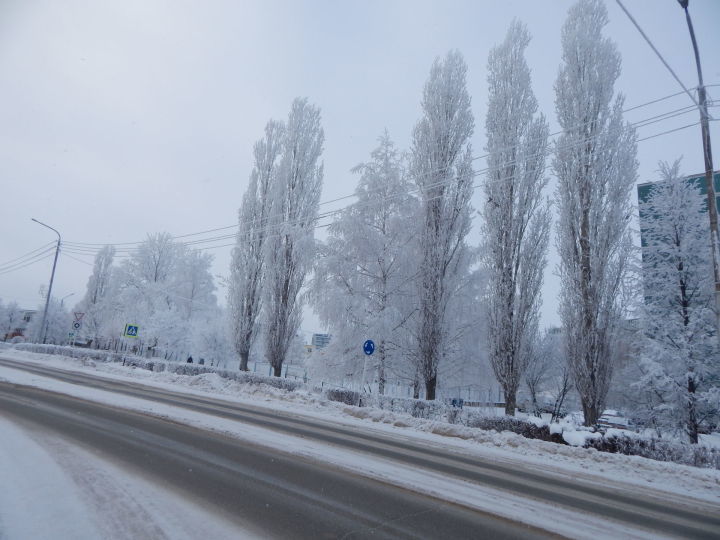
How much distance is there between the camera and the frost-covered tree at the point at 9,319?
82625 mm

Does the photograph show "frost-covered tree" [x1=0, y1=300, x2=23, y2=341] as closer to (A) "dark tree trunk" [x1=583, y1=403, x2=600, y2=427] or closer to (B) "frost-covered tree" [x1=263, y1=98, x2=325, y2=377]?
(B) "frost-covered tree" [x1=263, y1=98, x2=325, y2=377]

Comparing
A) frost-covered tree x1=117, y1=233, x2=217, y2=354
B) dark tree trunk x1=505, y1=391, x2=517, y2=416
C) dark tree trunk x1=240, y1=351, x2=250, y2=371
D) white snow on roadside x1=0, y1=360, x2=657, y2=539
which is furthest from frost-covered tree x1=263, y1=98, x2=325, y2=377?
frost-covered tree x1=117, y1=233, x2=217, y2=354

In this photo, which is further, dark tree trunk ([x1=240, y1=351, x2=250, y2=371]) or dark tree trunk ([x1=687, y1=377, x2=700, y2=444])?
dark tree trunk ([x1=240, y1=351, x2=250, y2=371])

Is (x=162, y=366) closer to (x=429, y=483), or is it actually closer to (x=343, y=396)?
(x=343, y=396)

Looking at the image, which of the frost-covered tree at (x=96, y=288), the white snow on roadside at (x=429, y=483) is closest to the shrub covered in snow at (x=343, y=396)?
the white snow on roadside at (x=429, y=483)

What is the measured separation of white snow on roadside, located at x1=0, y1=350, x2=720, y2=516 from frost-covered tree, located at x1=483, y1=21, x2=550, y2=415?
5.82 metres

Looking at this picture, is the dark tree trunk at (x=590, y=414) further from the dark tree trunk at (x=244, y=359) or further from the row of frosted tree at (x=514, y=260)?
the dark tree trunk at (x=244, y=359)

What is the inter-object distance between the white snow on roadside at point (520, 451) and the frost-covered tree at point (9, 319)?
290 feet

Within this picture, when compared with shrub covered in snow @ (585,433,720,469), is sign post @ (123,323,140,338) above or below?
above

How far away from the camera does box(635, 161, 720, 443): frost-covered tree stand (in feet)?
48.0

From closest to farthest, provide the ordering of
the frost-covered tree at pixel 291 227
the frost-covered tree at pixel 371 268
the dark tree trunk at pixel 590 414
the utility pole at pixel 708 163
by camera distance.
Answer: the utility pole at pixel 708 163, the dark tree trunk at pixel 590 414, the frost-covered tree at pixel 371 268, the frost-covered tree at pixel 291 227

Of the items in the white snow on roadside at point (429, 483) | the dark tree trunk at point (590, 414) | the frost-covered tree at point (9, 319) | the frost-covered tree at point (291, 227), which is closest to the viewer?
the white snow on roadside at point (429, 483)

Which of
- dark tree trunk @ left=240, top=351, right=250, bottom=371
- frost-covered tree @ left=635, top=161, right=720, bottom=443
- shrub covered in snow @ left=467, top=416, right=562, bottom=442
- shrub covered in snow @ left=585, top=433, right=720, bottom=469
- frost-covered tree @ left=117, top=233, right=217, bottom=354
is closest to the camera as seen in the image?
shrub covered in snow @ left=585, top=433, right=720, bottom=469

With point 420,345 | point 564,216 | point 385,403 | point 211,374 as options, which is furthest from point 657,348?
point 211,374
